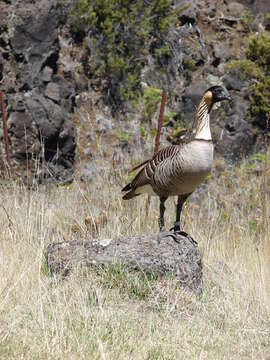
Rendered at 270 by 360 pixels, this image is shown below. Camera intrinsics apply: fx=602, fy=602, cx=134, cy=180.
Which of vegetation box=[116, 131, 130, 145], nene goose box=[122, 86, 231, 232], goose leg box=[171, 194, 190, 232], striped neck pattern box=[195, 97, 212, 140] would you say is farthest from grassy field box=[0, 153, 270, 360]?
vegetation box=[116, 131, 130, 145]

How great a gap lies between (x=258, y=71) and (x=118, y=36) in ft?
11.4

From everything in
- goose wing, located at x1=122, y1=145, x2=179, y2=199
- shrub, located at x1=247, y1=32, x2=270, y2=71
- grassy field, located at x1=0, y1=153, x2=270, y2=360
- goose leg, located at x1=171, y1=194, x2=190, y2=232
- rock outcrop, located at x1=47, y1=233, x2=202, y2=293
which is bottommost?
grassy field, located at x1=0, y1=153, x2=270, y2=360

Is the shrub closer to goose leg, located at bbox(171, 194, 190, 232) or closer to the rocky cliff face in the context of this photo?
the rocky cliff face

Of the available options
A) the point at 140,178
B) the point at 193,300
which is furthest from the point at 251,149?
the point at 193,300

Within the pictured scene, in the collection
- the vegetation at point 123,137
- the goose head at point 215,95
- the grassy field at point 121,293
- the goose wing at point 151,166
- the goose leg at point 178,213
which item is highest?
the goose head at point 215,95

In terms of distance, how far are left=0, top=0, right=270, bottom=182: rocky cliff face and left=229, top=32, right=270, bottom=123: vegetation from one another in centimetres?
21

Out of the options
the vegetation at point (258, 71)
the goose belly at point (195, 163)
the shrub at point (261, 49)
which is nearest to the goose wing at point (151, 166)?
the goose belly at point (195, 163)

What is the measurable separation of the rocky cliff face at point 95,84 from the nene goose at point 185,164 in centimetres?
325

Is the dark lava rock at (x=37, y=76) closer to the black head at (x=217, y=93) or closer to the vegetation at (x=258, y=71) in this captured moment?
the vegetation at (x=258, y=71)

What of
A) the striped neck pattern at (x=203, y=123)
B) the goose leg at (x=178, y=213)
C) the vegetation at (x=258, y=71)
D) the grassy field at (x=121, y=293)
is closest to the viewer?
the grassy field at (x=121, y=293)

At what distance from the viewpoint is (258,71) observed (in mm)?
14484

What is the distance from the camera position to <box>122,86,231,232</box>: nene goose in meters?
5.01

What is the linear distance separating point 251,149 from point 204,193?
435 cm

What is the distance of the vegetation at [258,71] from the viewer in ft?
46.5
